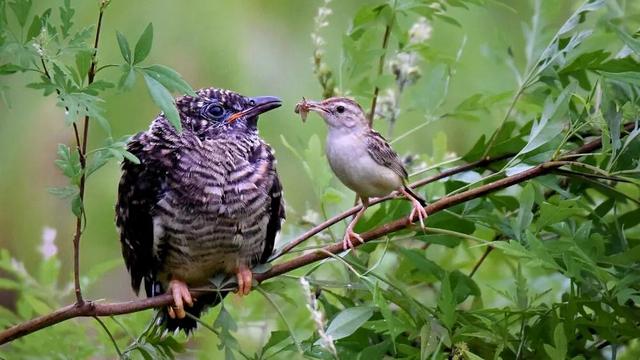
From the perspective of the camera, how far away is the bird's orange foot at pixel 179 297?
2.67 meters

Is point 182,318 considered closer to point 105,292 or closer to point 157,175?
point 157,175

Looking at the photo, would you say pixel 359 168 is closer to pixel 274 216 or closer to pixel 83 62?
pixel 274 216

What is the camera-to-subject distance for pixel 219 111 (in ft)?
10.3

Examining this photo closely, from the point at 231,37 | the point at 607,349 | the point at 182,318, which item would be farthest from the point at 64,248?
the point at 607,349

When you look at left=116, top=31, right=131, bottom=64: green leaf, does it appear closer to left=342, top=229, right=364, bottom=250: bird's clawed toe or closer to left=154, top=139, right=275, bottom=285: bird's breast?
left=342, top=229, right=364, bottom=250: bird's clawed toe

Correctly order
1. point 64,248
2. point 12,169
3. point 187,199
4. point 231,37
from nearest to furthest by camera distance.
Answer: point 187,199, point 231,37, point 12,169, point 64,248

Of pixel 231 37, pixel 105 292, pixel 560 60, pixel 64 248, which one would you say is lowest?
pixel 105 292

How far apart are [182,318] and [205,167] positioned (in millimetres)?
429

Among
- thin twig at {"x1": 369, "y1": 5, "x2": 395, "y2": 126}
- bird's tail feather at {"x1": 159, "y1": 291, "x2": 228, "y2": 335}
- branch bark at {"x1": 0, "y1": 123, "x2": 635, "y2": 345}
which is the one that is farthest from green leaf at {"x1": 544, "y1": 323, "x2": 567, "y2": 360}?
bird's tail feather at {"x1": 159, "y1": 291, "x2": 228, "y2": 335}

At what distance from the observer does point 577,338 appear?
8.64 ft

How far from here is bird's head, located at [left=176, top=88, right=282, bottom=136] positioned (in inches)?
122

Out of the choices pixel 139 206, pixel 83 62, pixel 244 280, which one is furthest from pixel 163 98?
pixel 139 206

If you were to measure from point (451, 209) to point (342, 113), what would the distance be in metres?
0.37

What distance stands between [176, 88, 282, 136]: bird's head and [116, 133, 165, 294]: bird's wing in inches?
7.3
